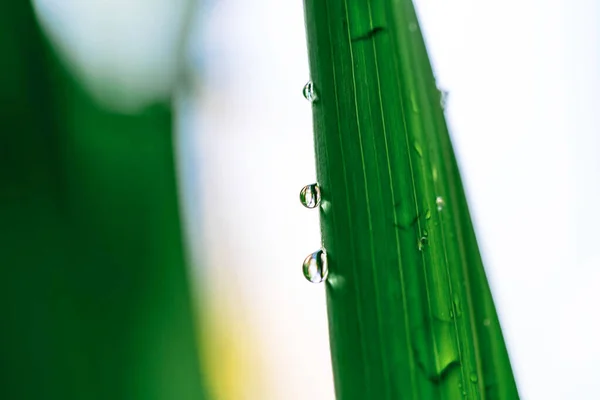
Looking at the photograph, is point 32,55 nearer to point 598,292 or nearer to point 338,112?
point 338,112

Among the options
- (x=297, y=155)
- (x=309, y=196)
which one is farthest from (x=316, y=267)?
(x=297, y=155)

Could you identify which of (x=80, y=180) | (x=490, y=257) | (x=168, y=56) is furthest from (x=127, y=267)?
(x=490, y=257)

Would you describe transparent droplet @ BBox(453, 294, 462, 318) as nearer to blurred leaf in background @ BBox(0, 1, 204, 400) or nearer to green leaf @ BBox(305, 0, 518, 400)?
green leaf @ BBox(305, 0, 518, 400)

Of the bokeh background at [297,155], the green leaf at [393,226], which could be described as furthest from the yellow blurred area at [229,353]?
the green leaf at [393,226]

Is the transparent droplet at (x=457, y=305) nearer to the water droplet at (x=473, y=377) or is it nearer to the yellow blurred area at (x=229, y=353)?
the water droplet at (x=473, y=377)

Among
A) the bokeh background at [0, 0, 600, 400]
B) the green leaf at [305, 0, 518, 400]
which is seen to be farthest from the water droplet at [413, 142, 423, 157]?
the bokeh background at [0, 0, 600, 400]
